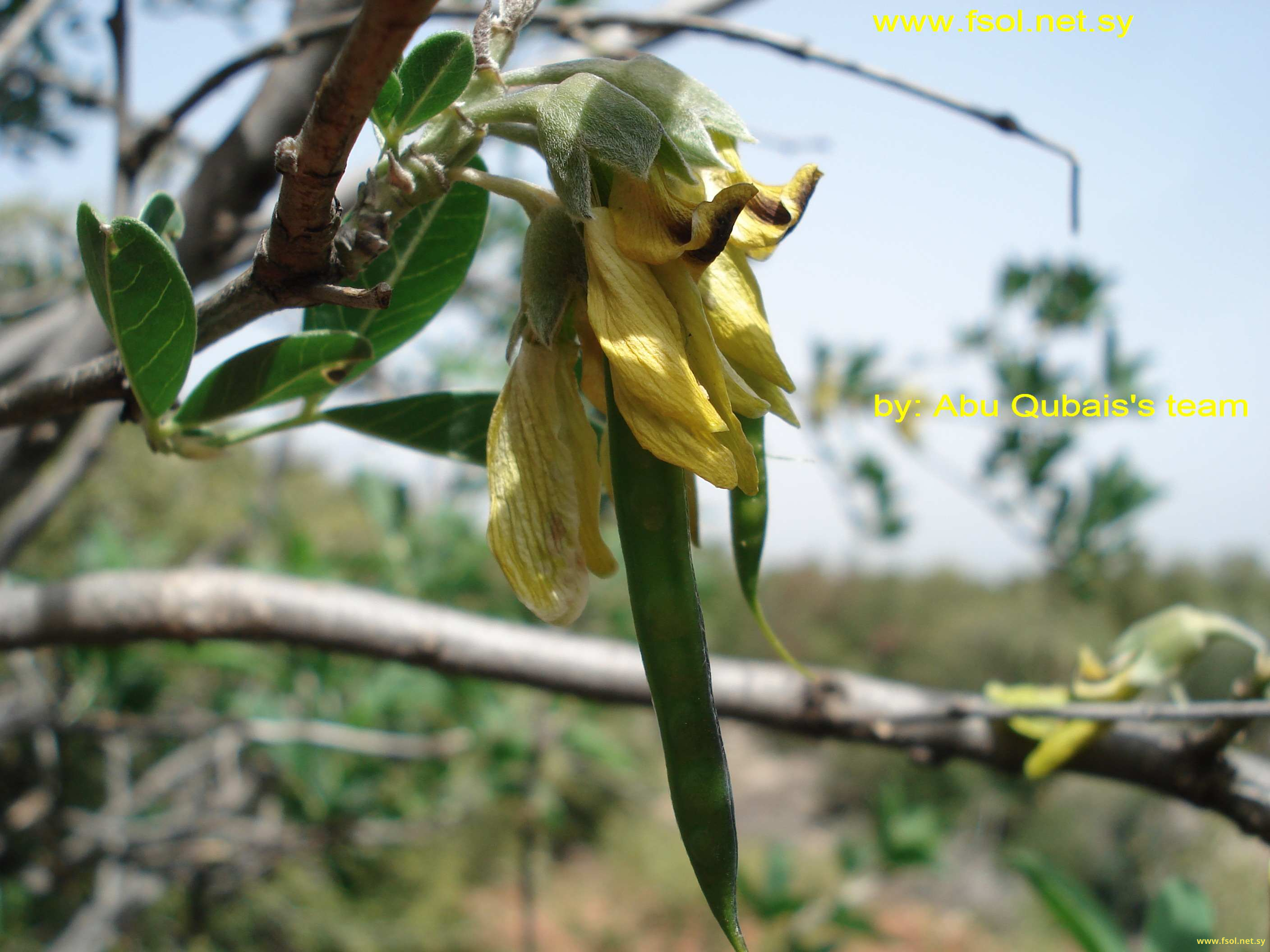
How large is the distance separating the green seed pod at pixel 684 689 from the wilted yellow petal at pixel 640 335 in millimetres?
39

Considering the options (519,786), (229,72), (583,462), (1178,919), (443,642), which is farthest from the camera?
(519,786)

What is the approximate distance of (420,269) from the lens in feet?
1.59

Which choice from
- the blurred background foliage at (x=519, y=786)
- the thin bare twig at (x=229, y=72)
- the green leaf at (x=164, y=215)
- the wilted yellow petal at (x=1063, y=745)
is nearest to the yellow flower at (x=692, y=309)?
the green leaf at (x=164, y=215)

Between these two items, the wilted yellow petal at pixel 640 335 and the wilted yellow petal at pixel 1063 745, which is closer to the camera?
the wilted yellow petal at pixel 640 335

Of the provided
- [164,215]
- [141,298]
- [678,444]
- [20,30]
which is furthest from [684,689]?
[20,30]

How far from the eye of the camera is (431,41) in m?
0.34

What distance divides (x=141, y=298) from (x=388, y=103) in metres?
0.16

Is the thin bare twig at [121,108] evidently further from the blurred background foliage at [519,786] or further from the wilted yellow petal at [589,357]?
the blurred background foliage at [519,786]

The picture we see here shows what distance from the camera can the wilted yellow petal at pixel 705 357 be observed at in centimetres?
34

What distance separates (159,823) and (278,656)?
80cm

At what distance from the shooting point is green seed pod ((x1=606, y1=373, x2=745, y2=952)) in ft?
1.04

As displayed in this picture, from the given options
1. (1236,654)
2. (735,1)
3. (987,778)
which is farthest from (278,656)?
(987,778)

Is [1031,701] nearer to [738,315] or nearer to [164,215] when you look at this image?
[738,315]

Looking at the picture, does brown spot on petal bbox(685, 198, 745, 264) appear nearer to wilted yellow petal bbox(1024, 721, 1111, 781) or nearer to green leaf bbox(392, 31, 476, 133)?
green leaf bbox(392, 31, 476, 133)
